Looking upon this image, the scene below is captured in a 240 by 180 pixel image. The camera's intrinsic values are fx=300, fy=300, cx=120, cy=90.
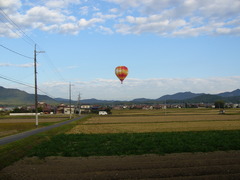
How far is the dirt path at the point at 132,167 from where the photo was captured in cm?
1282

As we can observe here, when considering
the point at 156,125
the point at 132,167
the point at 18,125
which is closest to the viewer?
the point at 132,167

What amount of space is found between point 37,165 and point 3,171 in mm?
1975

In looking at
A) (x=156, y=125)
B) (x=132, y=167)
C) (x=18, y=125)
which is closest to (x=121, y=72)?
(x=156, y=125)

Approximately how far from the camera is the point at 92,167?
14.8 m

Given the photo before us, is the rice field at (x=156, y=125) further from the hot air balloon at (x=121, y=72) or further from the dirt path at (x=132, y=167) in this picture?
the dirt path at (x=132, y=167)

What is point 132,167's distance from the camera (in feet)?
47.8

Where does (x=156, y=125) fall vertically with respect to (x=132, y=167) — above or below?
below

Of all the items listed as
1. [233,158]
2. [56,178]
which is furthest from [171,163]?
[56,178]

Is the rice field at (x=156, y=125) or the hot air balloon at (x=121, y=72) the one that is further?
the hot air balloon at (x=121, y=72)

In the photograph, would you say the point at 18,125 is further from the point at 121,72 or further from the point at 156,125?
the point at 156,125

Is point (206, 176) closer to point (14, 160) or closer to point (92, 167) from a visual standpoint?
point (92, 167)

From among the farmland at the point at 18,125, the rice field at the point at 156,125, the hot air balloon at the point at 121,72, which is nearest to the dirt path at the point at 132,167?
the rice field at the point at 156,125

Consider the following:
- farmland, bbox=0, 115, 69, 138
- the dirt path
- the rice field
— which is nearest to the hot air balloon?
the rice field

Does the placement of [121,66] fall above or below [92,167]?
above
